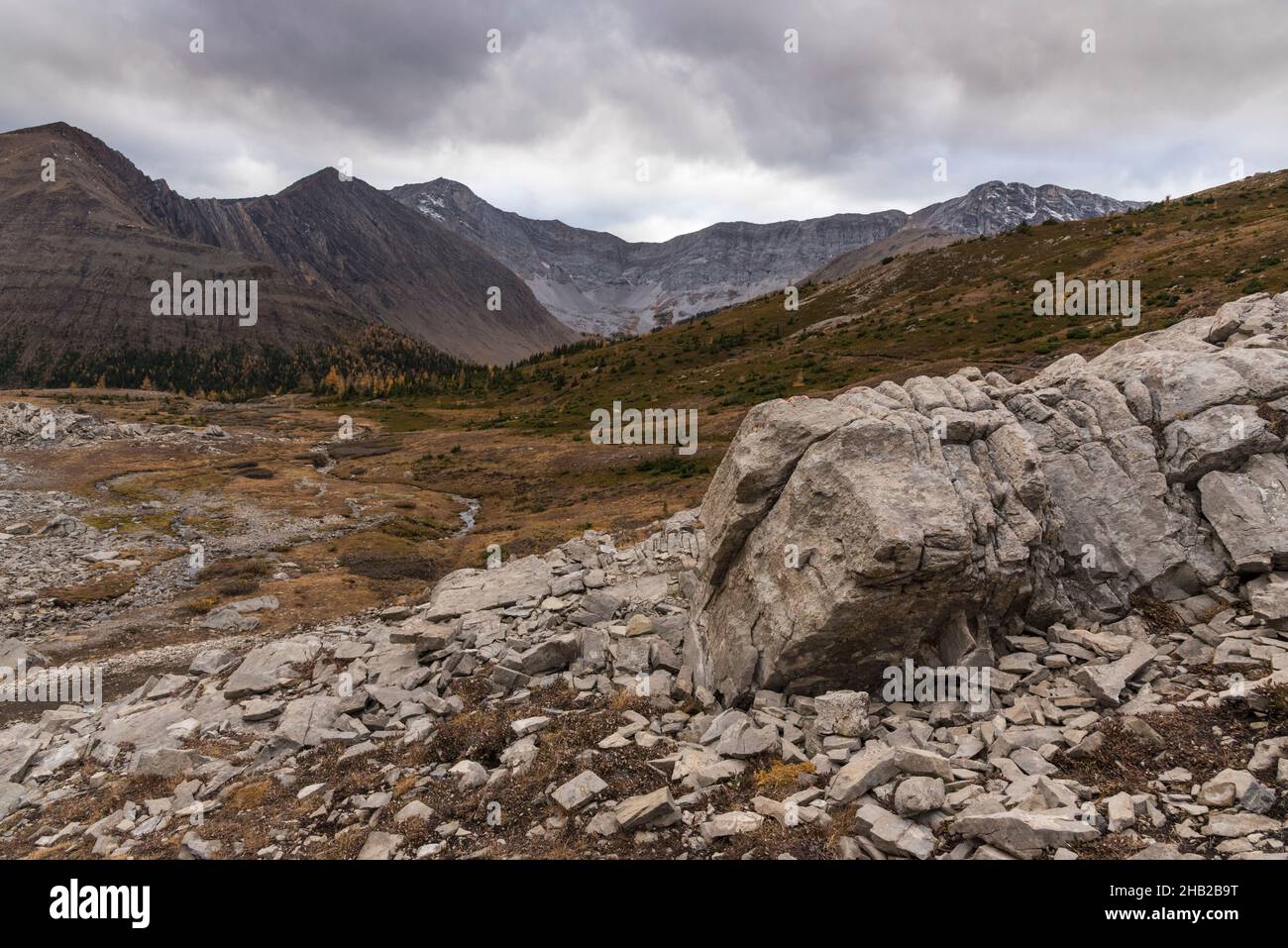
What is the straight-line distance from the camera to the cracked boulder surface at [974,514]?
12.2 meters

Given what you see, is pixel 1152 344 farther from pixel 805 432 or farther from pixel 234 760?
pixel 234 760

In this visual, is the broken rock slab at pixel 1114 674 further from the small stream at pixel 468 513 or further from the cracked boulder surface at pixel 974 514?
the small stream at pixel 468 513

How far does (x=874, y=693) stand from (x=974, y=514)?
13.9ft

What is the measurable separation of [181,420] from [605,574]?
434 feet

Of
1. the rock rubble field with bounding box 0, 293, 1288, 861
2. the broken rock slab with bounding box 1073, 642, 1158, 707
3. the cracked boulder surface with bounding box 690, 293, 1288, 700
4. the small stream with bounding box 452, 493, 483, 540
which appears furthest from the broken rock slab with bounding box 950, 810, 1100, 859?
the small stream with bounding box 452, 493, 483, 540

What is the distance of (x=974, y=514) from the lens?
12.8m

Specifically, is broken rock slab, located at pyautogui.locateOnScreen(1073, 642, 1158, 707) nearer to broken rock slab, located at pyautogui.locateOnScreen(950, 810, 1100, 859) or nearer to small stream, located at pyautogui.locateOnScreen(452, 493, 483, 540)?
broken rock slab, located at pyautogui.locateOnScreen(950, 810, 1100, 859)

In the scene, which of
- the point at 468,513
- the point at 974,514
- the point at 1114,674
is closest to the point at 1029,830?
the point at 1114,674

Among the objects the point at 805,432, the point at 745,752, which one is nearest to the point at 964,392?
the point at 805,432

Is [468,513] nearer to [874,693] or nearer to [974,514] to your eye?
[874,693]

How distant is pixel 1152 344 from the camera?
19.1 m

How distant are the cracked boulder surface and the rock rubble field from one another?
7 centimetres

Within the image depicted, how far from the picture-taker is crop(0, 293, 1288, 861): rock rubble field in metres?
8.95

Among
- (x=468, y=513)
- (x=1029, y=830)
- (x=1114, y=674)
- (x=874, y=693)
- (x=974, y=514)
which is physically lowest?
(x=468, y=513)
